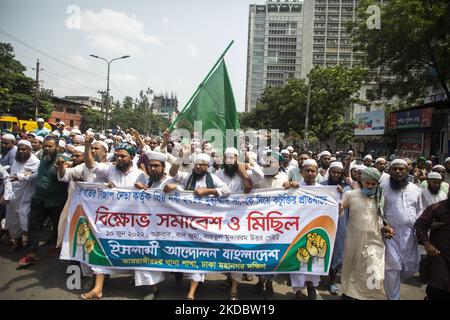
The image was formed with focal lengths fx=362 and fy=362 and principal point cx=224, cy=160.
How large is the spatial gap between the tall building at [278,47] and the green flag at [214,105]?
406 ft

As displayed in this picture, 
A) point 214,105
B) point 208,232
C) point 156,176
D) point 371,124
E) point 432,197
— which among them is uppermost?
point 371,124

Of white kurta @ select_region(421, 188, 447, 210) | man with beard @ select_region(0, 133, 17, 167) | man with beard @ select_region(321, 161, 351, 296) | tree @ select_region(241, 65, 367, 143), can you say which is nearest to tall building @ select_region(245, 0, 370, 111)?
tree @ select_region(241, 65, 367, 143)

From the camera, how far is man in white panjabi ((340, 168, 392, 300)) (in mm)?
4016

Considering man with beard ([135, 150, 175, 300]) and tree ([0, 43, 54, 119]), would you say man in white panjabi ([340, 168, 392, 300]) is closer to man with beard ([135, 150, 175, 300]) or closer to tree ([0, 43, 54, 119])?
man with beard ([135, 150, 175, 300])

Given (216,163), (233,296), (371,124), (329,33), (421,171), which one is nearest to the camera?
(233,296)

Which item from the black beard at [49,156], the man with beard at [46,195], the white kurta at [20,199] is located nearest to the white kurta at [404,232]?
the man with beard at [46,195]

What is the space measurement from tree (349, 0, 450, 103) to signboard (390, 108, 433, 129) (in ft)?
5.58

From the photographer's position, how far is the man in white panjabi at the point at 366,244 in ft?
13.2

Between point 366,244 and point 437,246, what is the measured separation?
0.70 metres

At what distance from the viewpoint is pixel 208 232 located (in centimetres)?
426

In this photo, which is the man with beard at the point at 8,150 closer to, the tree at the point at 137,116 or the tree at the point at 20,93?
the tree at the point at 20,93

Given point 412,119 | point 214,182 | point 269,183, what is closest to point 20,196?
point 214,182

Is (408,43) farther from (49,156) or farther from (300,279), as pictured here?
(49,156)
